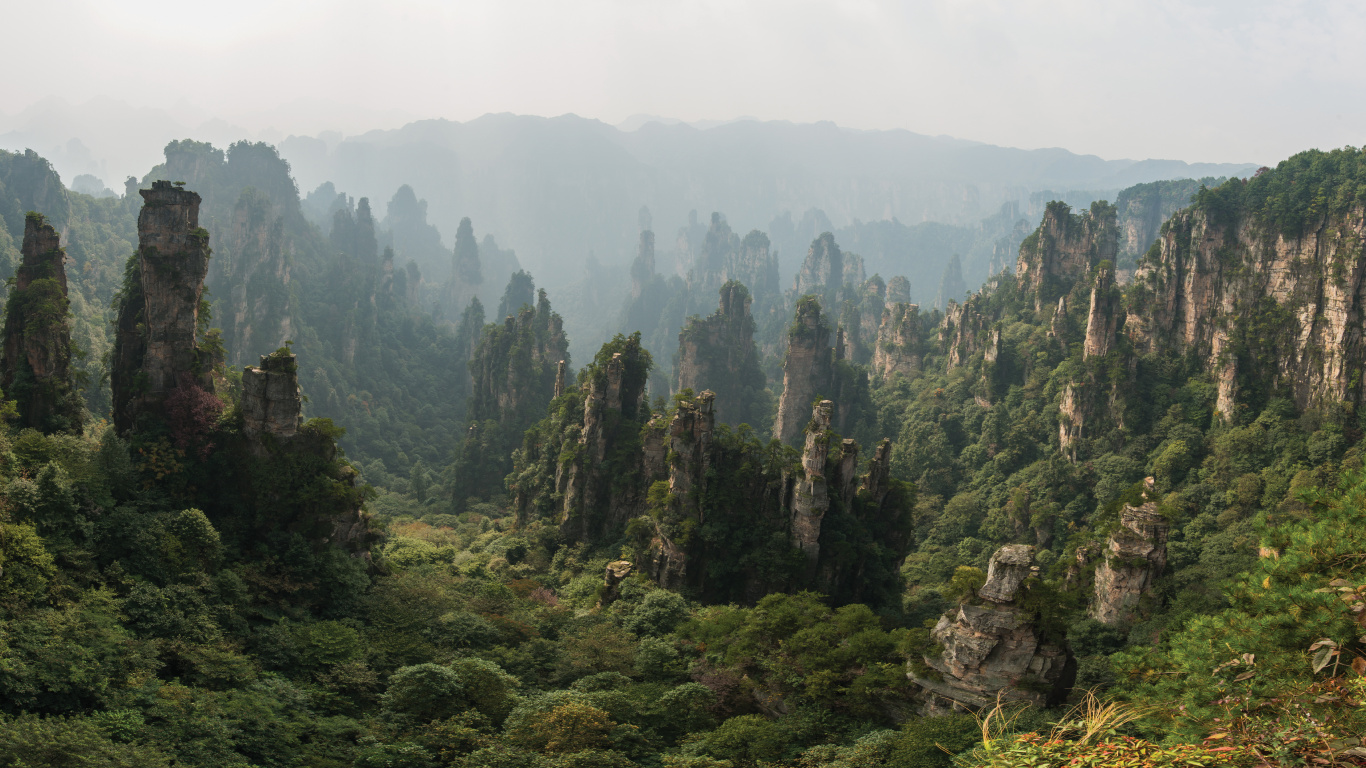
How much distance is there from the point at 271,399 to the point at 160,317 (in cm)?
530

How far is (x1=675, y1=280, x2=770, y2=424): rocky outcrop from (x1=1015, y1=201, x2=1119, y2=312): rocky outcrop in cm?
2858

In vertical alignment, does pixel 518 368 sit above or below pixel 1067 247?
below

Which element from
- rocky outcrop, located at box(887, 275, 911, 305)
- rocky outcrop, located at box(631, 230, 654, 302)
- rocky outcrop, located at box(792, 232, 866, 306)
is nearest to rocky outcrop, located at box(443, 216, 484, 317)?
rocky outcrop, located at box(631, 230, 654, 302)

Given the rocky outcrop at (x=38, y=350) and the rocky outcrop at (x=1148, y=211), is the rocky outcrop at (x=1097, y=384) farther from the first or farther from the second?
the rocky outcrop at (x=1148, y=211)

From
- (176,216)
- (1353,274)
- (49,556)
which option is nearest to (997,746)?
(49,556)

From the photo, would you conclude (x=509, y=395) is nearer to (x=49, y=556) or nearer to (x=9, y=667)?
(x=49, y=556)

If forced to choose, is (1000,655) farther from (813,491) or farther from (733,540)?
(733,540)

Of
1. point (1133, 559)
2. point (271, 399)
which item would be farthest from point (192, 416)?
point (1133, 559)

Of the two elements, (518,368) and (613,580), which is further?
(518,368)

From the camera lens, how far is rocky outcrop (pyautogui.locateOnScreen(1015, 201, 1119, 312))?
69.1 m

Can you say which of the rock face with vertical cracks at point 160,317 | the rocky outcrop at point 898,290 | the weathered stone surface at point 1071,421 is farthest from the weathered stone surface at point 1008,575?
the rocky outcrop at point 898,290

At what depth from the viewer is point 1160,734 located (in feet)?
39.5

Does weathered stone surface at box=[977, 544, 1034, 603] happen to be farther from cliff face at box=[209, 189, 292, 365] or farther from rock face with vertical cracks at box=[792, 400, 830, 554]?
cliff face at box=[209, 189, 292, 365]

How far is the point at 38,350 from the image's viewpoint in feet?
86.1
